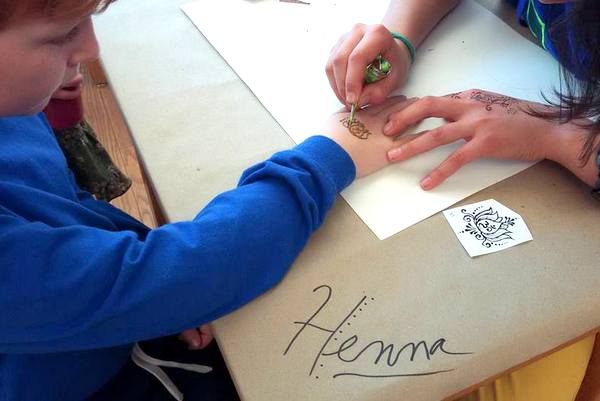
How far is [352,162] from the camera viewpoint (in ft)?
2.14

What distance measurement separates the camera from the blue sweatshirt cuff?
63cm

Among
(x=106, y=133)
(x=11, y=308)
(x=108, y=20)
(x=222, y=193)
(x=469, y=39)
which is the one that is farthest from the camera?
(x=106, y=133)

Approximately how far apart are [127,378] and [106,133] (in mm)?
1222

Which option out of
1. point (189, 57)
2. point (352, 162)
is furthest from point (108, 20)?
point (352, 162)

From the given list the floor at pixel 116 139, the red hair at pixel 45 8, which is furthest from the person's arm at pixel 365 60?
the floor at pixel 116 139

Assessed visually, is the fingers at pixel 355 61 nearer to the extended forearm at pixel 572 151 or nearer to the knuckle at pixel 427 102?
the knuckle at pixel 427 102

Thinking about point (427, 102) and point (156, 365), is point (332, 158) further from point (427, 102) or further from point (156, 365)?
point (156, 365)

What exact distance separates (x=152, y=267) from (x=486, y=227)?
34cm

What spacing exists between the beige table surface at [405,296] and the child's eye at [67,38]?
19 centimetres

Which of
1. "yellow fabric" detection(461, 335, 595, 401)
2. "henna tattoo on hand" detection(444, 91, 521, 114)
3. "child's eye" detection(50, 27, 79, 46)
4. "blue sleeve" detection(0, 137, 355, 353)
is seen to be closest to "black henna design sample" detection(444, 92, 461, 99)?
"henna tattoo on hand" detection(444, 91, 521, 114)

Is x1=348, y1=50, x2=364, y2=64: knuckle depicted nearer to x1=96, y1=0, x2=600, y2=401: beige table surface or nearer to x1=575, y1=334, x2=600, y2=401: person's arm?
x1=96, y1=0, x2=600, y2=401: beige table surface

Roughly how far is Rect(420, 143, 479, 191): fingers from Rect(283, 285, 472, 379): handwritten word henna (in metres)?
0.19

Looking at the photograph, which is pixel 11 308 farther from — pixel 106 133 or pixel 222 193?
pixel 106 133

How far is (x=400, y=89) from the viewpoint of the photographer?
0.77m
